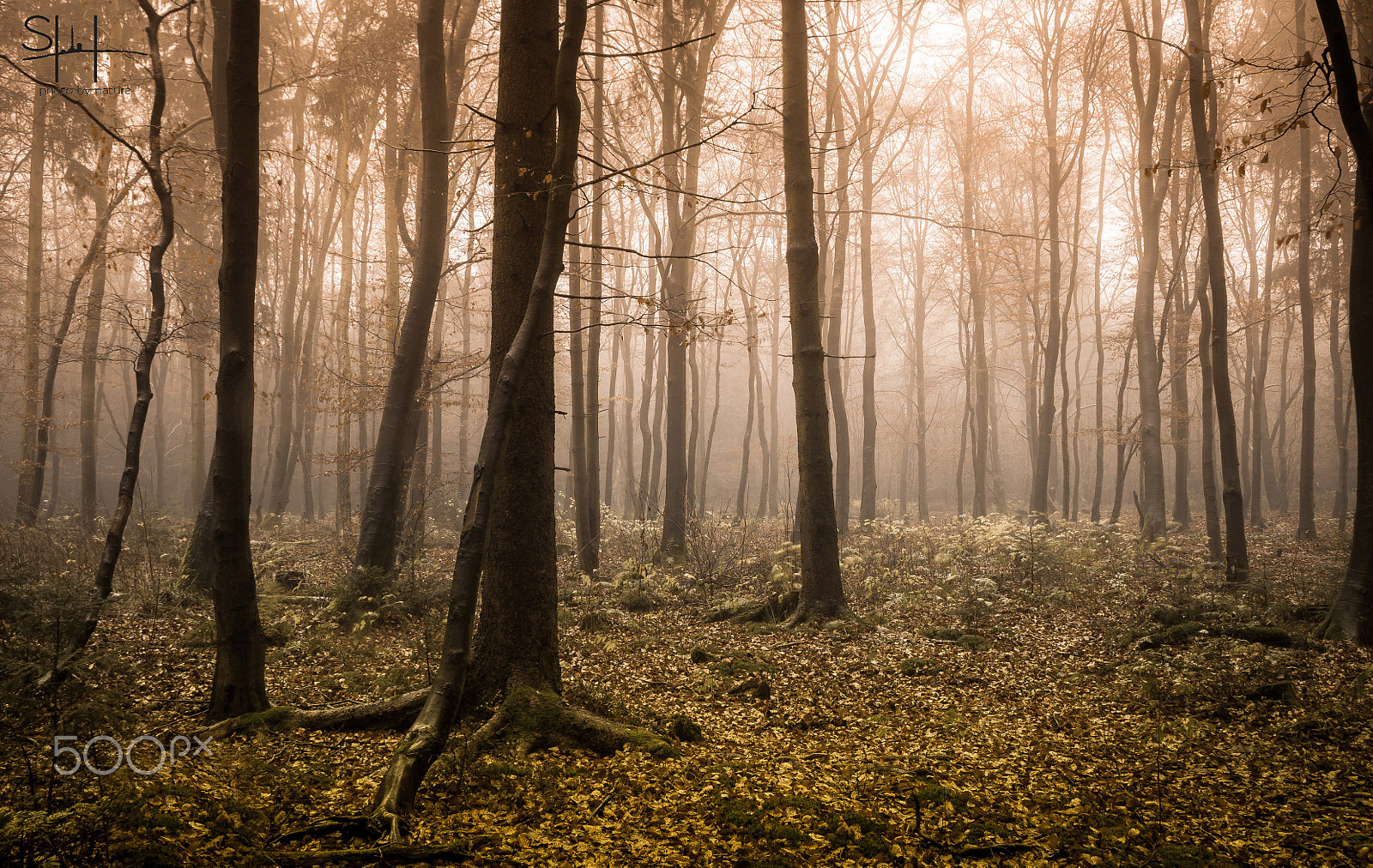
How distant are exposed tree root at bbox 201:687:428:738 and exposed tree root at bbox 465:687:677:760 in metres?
0.65

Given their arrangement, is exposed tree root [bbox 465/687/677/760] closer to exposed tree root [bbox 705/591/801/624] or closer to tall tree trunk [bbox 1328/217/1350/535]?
exposed tree root [bbox 705/591/801/624]

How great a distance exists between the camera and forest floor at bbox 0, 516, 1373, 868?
9.41ft

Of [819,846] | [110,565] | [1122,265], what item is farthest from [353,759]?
[1122,265]

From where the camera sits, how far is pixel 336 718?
13.5ft

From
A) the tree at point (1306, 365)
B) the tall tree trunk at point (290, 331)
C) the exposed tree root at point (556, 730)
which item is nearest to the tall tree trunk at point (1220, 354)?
the tree at point (1306, 365)

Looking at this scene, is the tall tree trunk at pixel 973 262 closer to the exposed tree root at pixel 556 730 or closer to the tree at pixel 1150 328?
the tree at pixel 1150 328

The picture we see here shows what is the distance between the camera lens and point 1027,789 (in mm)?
3541

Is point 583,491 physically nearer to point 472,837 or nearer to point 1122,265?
point 472,837

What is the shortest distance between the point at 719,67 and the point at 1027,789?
15314 mm

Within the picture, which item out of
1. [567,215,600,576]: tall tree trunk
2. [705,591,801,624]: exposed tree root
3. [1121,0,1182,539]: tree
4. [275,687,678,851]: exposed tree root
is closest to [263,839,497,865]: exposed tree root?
[275,687,678,851]: exposed tree root

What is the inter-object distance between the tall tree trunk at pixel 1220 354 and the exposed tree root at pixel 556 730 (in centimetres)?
869

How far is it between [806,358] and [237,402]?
5.45 m

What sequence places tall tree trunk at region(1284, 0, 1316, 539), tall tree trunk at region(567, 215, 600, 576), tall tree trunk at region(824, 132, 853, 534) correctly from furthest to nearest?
tall tree trunk at region(824, 132, 853, 534)
tall tree trunk at region(1284, 0, 1316, 539)
tall tree trunk at region(567, 215, 600, 576)

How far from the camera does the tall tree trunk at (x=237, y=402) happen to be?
4012mm
